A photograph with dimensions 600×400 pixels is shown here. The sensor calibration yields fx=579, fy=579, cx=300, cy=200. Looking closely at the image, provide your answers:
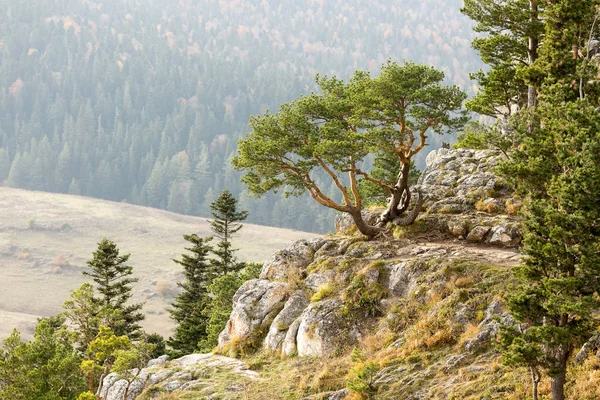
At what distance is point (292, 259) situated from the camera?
2767 cm

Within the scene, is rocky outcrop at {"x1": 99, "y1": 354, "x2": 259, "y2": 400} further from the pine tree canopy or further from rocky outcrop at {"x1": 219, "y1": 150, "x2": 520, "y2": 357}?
the pine tree canopy

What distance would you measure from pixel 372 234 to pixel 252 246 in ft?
351

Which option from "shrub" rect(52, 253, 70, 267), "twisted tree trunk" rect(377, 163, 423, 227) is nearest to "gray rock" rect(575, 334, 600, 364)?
"twisted tree trunk" rect(377, 163, 423, 227)

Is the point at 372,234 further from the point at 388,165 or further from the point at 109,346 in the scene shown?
the point at 388,165

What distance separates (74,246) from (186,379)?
113m

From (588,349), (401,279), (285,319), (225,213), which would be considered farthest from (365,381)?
(225,213)

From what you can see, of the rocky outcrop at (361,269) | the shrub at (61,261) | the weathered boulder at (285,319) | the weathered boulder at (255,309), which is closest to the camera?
the rocky outcrop at (361,269)

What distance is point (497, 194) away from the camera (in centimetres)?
2797

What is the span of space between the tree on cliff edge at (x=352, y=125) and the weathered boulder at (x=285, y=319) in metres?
4.62

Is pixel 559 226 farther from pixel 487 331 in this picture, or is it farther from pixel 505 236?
pixel 505 236

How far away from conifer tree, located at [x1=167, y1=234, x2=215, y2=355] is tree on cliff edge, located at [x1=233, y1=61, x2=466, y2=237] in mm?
26638

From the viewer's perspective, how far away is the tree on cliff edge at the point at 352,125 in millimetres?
25766

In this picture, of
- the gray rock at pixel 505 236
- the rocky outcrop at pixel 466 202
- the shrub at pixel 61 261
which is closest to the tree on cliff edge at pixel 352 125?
the rocky outcrop at pixel 466 202

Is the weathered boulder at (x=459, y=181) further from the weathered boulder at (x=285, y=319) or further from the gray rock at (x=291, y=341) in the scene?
the gray rock at (x=291, y=341)
